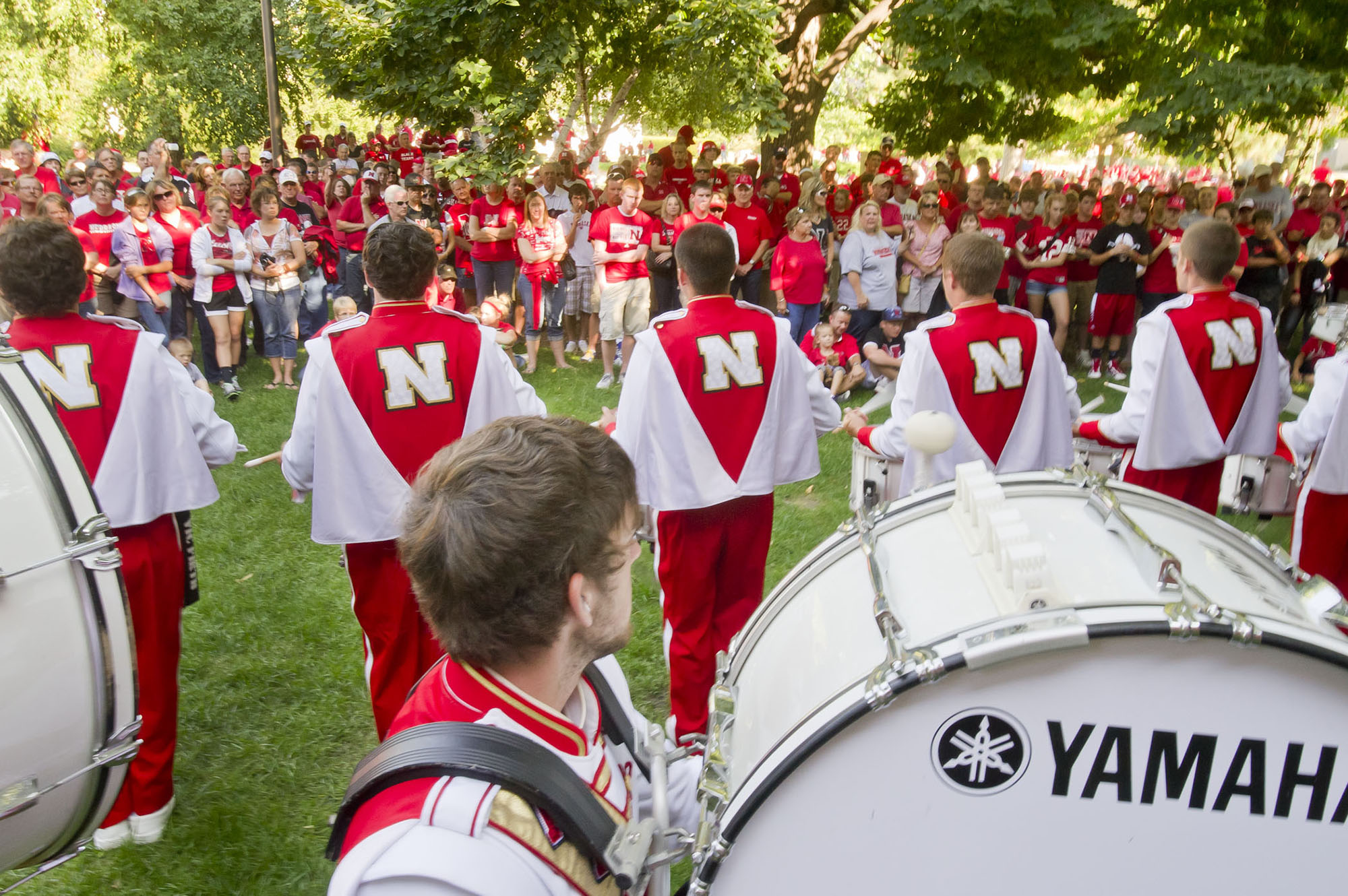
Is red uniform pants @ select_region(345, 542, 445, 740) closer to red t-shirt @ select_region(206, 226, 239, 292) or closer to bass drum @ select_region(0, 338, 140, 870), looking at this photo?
bass drum @ select_region(0, 338, 140, 870)

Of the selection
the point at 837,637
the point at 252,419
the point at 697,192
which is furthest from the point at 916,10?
the point at 837,637

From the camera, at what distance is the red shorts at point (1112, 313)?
34.1ft

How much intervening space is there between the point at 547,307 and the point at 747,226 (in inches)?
87.8

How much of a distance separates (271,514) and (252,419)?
7.51 ft

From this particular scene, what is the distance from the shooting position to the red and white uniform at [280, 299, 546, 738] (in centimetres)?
348

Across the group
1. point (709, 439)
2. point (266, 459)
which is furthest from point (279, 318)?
point (709, 439)

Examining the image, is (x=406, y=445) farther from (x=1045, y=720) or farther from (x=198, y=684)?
(x=1045, y=720)

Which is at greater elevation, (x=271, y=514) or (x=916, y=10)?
(x=916, y=10)

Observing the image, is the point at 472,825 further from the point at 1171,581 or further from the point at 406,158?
the point at 406,158

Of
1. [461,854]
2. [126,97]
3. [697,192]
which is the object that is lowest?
[461,854]

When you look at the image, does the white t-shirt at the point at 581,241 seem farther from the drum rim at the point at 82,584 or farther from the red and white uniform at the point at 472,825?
the red and white uniform at the point at 472,825

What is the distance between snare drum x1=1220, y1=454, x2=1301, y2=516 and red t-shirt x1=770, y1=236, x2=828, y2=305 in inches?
214

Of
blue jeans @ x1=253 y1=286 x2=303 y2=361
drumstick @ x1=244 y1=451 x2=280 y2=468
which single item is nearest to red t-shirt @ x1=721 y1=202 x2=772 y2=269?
blue jeans @ x1=253 y1=286 x2=303 y2=361

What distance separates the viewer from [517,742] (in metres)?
1.31
